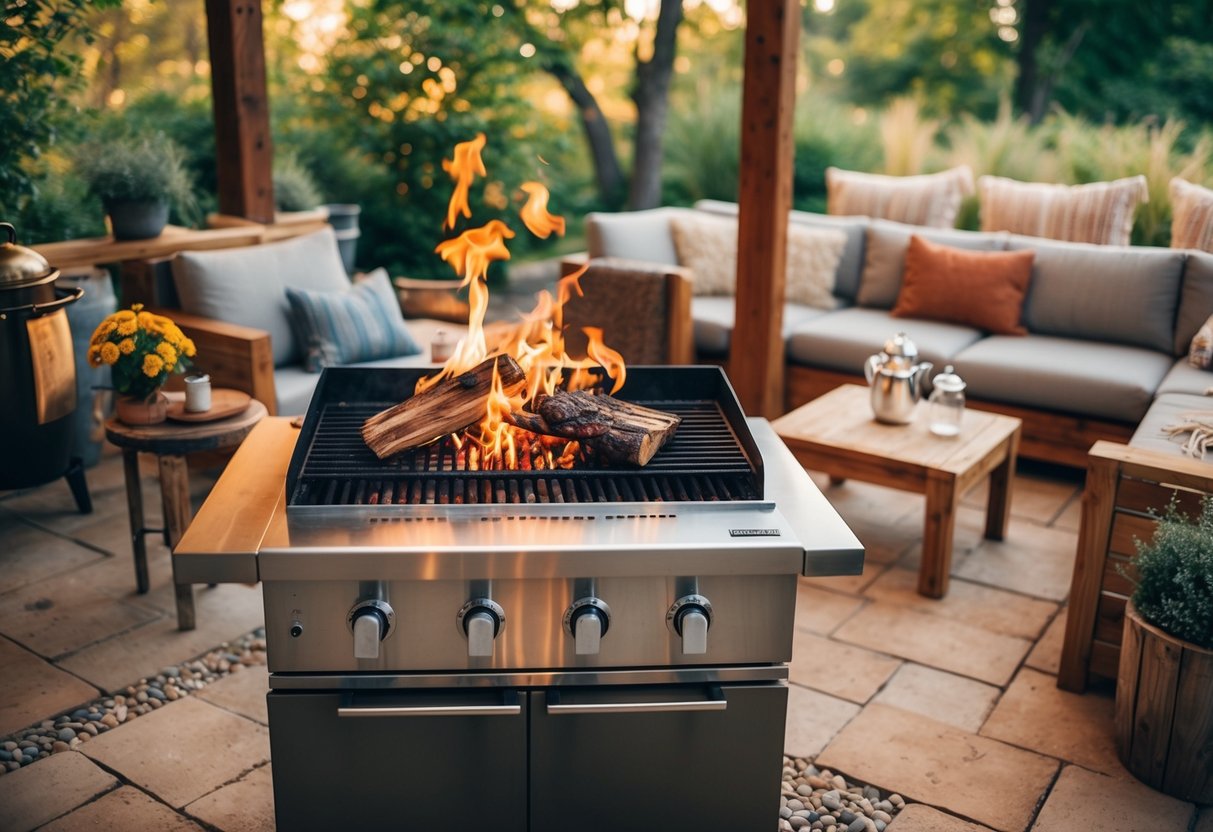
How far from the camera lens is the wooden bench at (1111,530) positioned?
278 centimetres

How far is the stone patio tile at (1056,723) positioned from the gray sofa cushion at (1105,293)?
2127 mm

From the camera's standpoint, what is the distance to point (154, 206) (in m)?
4.29

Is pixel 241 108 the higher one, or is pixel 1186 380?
pixel 241 108

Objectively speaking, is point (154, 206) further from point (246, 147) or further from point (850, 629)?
point (850, 629)

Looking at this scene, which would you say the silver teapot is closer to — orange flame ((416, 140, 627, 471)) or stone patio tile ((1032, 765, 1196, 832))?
stone patio tile ((1032, 765, 1196, 832))

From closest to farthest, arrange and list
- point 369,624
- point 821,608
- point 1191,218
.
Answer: point 369,624 < point 821,608 < point 1191,218

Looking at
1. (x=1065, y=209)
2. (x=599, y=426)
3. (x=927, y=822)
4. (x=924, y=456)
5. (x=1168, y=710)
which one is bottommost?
(x=927, y=822)

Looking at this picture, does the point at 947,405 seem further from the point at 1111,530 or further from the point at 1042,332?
the point at 1042,332

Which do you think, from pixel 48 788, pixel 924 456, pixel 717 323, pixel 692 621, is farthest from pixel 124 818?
pixel 717 323

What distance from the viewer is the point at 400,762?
1.95m

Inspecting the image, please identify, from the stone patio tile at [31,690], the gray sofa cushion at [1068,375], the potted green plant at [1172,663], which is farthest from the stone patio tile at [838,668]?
the stone patio tile at [31,690]

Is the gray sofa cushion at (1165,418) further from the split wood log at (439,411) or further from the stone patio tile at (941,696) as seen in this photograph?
the split wood log at (439,411)

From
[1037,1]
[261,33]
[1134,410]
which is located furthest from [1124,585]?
[1037,1]

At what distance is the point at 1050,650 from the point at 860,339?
6.12 ft
